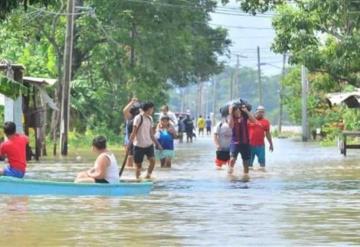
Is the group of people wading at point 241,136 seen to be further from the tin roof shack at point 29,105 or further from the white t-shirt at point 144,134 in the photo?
the tin roof shack at point 29,105

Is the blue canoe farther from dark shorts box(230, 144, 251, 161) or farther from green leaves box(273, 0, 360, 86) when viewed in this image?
green leaves box(273, 0, 360, 86)

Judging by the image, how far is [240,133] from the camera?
2577cm

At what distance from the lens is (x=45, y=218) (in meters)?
15.2

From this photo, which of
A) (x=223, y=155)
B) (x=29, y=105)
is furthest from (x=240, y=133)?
(x=29, y=105)

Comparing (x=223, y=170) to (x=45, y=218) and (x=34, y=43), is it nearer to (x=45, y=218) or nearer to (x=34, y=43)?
(x=45, y=218)

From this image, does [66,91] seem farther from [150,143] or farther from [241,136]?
[150,143]

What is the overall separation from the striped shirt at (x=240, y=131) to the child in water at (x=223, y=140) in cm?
173

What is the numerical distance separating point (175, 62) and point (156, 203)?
38.4 meters

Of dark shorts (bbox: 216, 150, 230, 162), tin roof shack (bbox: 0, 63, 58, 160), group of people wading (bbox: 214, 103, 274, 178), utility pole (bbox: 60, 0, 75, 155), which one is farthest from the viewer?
utility pole (bbox: 60, 0, 75, 155)

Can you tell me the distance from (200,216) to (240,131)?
10.2 m

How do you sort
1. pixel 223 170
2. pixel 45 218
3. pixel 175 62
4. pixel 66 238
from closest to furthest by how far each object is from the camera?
pixel 66 238 < pixel 45 218 < pixel 223 170 < pixel 175 62

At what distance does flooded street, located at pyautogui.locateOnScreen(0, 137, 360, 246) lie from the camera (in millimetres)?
12937

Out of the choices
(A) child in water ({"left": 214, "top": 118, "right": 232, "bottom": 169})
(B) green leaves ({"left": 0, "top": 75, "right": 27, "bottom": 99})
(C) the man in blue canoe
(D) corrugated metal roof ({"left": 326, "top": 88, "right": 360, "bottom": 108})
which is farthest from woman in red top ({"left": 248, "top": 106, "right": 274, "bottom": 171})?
(D) corrugated metal roof ({"left": 326, "top": 88, "right": 360, "bottom": 108})

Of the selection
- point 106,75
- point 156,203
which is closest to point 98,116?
point 106,75
